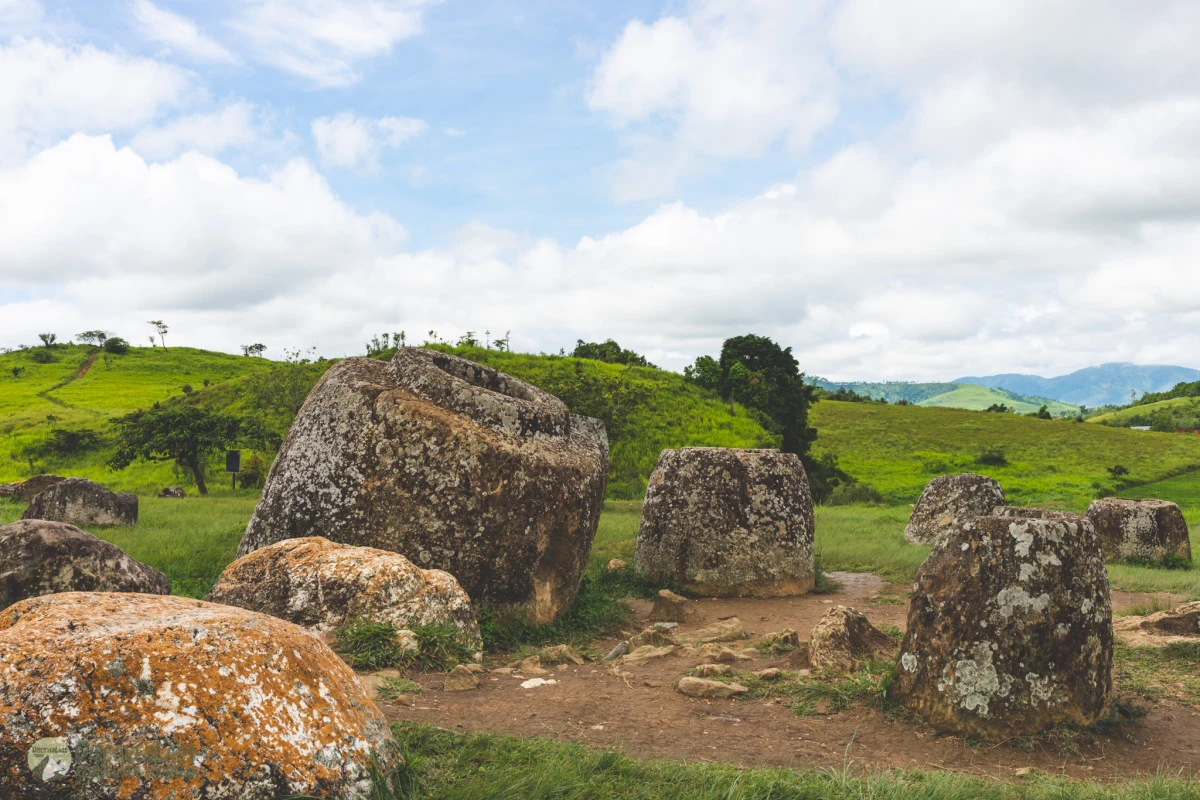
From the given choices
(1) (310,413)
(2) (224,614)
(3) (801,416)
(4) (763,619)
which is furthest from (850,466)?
(2) (224,614)

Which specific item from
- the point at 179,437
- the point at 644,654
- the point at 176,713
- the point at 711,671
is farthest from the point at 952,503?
the point at 179,437

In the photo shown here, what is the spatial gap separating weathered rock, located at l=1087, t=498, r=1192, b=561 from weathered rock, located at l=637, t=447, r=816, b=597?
8886mm

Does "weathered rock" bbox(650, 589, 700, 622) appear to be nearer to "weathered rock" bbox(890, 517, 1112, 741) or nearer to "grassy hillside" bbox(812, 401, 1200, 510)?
"weathered rock" bbox(890, 517, 1112, 741)

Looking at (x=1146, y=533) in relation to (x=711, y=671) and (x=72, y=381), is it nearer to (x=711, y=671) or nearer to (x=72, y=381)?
(x=711, y=671)

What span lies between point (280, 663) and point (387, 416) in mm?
6136

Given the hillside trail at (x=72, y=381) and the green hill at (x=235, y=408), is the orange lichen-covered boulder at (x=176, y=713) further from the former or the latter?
the hillside trail at (x=72, y=381)

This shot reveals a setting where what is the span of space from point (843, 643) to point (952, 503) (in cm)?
1255

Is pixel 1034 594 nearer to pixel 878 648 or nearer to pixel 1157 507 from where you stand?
pixel 878 648

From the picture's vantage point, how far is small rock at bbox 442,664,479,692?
7.21 m

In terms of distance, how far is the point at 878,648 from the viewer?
359 inches

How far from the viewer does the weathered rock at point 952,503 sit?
1959 centimetres

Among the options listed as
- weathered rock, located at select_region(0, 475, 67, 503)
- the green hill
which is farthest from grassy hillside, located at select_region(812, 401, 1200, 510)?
weathered rock, located at select_region(0, 475, 67, 503)

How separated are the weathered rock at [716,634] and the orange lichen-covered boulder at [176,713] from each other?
619cm

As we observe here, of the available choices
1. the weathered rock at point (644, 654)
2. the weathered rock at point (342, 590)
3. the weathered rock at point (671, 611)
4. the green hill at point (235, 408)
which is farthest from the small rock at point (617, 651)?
the green hill at point (235, 408)
